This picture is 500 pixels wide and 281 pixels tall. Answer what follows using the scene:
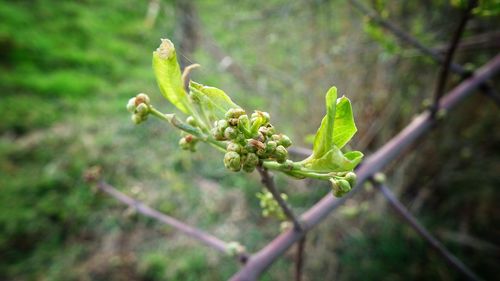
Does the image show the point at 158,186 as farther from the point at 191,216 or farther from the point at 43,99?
the point at 43,99

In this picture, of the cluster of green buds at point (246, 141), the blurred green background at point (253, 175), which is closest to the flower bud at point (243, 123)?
the cluster of green buds at point (246, 141)

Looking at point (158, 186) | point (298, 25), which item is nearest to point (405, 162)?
point (298, 25)

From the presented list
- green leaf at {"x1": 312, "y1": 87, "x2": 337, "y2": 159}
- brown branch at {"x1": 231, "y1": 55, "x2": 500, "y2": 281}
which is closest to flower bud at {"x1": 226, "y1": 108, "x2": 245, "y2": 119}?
green leaf at {"x1": 312, "y1": 87, "x2": 337, "y2": 159}

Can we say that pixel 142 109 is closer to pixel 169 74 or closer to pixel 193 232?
pixel 169 74

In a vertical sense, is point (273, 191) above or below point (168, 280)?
below

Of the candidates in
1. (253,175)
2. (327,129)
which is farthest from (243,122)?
(253,175)

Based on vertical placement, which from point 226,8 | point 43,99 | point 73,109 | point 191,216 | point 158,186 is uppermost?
point 43,99

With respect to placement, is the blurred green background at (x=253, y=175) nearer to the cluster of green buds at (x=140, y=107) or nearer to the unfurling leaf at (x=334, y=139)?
the cluster of green buds at (x=140, y=107)
